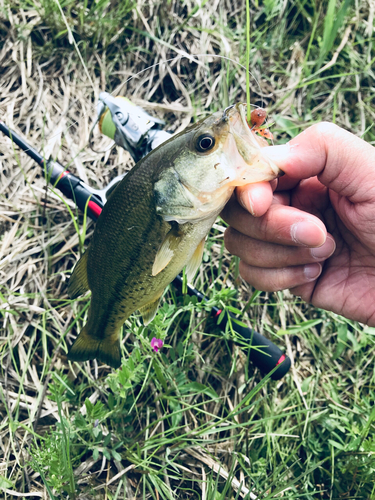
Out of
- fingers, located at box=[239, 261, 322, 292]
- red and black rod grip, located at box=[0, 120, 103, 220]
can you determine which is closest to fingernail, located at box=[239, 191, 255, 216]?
fingers, located at box=[239, 261, 322, 292]

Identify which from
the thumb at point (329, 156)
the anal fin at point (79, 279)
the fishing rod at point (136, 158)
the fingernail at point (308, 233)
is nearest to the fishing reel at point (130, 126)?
the fishing rod at point (136, 158)

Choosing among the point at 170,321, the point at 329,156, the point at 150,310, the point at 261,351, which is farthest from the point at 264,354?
the point at 329,156

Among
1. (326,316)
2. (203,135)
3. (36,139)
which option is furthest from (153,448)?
(36,139)

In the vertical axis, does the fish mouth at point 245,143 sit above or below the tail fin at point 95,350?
above

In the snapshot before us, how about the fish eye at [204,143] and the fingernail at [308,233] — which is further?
the fingernail at [308,233]

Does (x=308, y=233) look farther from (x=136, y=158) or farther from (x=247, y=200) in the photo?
(x=136, y=158)

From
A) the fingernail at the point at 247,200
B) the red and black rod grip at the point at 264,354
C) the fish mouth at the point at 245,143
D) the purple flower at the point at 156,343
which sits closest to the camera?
the fish mouth at the point at 245,143

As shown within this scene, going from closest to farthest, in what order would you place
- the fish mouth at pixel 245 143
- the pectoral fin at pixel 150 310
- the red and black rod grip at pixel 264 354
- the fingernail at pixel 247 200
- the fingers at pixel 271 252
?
the fish mouth at pixel 245 143, the fingernail at pixel 247 200, the fingers at pixel 271 252, the pectoral fin at pixel 150 310, the red and black rod grip at pixel 264 354

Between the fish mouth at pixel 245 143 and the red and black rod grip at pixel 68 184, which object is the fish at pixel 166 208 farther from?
the red and black rod grip at pixel 68 184
